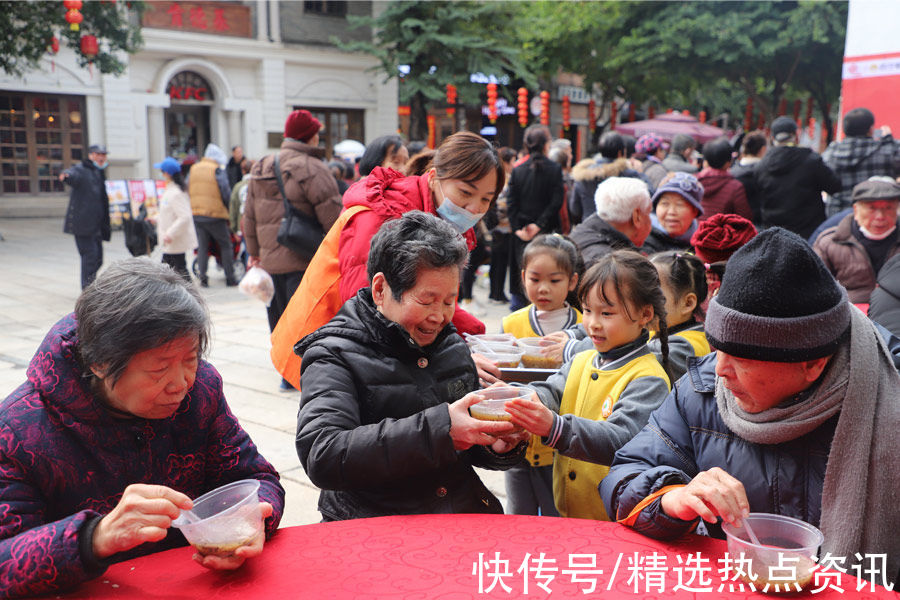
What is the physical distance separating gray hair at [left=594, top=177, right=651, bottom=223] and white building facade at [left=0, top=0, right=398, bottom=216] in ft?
52.3

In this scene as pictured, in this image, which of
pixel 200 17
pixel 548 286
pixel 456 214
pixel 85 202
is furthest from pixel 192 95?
pixel 456 214

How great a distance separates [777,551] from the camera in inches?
52.7

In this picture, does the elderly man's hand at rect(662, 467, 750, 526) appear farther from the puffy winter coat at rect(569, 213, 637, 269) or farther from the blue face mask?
the puffy winter coat at rect(569, 213, 637, 269)

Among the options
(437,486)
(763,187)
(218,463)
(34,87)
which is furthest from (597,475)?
(34,87)

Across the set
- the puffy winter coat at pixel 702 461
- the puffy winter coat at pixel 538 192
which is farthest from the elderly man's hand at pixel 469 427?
the puffy winter coat at pixel 538 192

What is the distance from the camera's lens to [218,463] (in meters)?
1.84

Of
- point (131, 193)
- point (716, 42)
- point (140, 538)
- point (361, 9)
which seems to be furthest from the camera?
point (361, 9)

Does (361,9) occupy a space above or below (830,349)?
above

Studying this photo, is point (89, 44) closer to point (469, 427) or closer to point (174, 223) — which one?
point (174, 223)

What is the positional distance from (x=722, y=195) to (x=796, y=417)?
4599 mm

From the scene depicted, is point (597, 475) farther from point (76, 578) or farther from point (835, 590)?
point (76, 578)

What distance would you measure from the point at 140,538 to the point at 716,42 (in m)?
Answer: 22.9

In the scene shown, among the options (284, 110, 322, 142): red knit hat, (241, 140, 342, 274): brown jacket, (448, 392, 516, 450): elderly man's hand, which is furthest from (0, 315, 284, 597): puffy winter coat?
(284, 110, 322, 142): red knit hat

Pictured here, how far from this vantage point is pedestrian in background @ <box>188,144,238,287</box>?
9.80 metres
